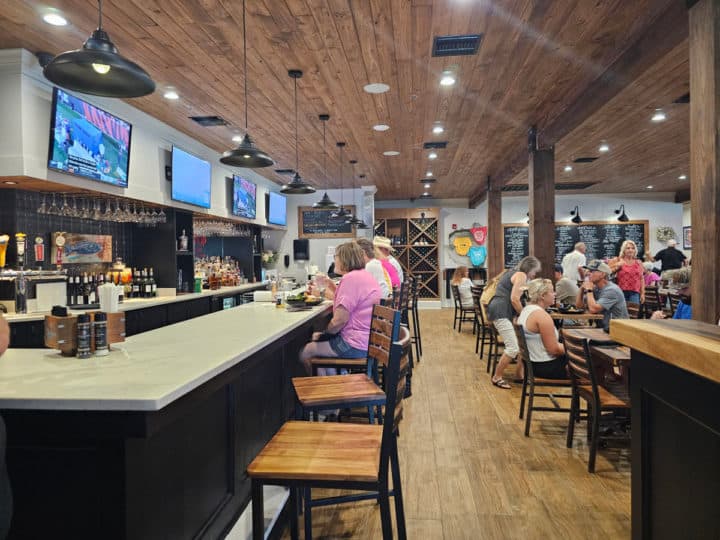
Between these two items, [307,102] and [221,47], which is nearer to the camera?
[221,47]

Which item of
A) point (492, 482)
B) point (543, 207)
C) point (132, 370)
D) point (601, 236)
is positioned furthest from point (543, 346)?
point (601, 236)

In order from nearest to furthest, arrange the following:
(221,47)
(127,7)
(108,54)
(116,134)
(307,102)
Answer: (108,54) < (127,7) < (221,47) < (116,134) < (307,102)

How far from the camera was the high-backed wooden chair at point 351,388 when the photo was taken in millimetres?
2398

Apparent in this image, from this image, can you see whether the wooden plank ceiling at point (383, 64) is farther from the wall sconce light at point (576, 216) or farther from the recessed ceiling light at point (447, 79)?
the wall sconce light at point (576, 216)

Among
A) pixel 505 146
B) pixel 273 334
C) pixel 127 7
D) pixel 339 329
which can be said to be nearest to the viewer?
pixel 273 334

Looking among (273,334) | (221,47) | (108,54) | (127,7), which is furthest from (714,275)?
(127,7)

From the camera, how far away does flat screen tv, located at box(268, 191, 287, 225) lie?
9.84 metres

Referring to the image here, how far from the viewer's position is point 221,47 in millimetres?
3855

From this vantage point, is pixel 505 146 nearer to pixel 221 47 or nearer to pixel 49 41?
pixel 221 47

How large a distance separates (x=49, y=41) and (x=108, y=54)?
237 centimetres

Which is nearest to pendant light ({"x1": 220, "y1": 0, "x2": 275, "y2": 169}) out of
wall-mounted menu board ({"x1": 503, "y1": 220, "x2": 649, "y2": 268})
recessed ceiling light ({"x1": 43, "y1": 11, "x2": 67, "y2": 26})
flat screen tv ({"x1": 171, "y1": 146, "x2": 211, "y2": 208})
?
recessed ceiling light ({"x1": 43, "y1": 11, "x2": 67, "y2": 26})

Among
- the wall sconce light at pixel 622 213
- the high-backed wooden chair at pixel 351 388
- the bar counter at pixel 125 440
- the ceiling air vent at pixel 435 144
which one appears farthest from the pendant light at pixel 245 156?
the wall sconce light at pixel 622 213

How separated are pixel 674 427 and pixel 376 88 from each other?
4.08 metres

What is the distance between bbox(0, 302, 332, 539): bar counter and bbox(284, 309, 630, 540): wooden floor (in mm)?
863
